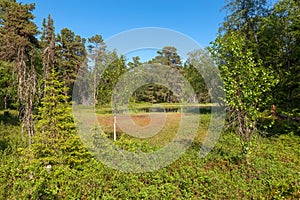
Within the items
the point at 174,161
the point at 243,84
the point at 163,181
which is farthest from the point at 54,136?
the point at 243,84

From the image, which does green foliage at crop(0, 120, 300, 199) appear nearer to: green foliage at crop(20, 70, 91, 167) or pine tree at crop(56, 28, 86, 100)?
green foliage at crop(20, 70, 91, 167)

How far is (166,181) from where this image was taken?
5430 mm

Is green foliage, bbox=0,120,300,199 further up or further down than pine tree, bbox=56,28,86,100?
further down

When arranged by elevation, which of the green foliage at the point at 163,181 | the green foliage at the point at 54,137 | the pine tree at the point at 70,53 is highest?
the pine tree at the point at 70,53

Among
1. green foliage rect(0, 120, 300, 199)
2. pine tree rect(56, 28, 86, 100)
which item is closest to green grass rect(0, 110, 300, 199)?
green foliage rect(0, 120, 300, 199)

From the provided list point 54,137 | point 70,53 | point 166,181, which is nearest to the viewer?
point 166,181

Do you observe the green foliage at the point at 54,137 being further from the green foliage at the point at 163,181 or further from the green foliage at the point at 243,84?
the green foliage at the point at 243,84

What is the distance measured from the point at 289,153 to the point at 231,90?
4.46 m

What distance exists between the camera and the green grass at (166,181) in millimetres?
4613

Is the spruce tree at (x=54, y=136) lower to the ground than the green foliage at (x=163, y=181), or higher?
higher

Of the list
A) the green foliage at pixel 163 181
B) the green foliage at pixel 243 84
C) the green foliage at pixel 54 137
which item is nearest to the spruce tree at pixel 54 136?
the green foliage at pixel 54 137

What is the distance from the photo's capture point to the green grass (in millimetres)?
4613

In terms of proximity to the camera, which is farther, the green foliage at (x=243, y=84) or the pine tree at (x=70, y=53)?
the pine tree at (x=70, y=53)

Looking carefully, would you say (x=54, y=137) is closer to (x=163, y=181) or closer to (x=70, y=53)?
(x=163, y=181)
